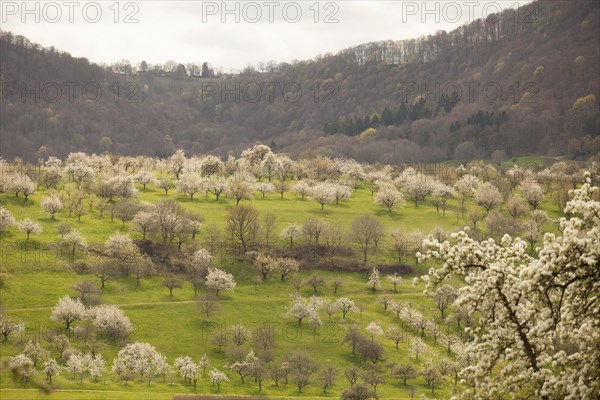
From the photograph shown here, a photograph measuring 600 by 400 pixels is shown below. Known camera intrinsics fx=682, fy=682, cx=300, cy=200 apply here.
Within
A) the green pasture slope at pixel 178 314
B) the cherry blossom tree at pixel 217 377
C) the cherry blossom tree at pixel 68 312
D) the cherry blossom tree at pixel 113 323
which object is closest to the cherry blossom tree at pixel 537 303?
the green pasture slope at pixel 178 314

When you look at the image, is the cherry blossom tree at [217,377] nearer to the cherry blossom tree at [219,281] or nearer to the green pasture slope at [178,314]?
the green pasture slope at [178,314]

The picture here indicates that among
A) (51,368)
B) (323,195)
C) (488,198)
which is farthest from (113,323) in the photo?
(488,198)

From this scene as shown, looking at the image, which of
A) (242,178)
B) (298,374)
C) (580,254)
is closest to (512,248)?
(580,254)

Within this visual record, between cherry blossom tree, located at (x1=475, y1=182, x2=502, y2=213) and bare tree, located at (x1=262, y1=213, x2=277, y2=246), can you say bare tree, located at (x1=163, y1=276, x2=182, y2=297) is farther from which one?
cherry blossom tree, located at (x1=475, y1=182, x2=502, y2=213)

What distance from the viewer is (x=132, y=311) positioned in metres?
80.8

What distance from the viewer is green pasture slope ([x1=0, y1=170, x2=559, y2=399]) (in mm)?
66188

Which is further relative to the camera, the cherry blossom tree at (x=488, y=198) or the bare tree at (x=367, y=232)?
the cherry blossom tree at (x=488, y=198)

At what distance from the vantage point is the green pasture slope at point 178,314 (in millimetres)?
66188

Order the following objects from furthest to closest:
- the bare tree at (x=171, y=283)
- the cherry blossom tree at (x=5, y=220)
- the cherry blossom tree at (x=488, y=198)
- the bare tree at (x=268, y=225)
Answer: the cherry blossom tree at (x=488, y=198) → the bare tree at (x=268, y=225) → the cherry blossom tree at (x=5, y=220) → the bare tree at (x=171, y=283)

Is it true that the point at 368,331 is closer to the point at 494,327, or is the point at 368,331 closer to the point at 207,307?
the point at 207,307

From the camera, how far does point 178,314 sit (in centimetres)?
8156

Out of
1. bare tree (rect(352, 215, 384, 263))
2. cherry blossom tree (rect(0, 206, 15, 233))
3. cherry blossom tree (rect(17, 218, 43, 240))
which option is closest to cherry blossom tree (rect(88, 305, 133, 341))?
cherry blossom tree (rect(17, 218, 43, 240))

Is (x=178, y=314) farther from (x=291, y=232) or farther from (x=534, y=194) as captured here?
(x=534, y=194)

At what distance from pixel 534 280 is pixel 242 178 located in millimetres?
123746
